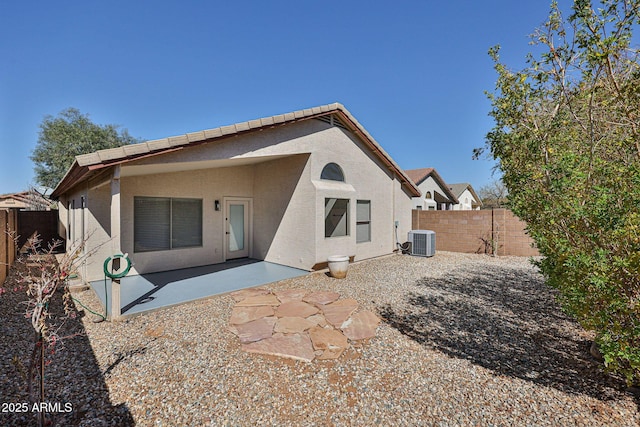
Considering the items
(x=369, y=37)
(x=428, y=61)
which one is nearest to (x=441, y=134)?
(x=428, y=61)

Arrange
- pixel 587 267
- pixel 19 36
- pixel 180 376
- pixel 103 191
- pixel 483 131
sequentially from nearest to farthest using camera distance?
pixel 587 267 → pixel 180 376 → pixel 483 131 → pixel 103 191 → pixel 19 36

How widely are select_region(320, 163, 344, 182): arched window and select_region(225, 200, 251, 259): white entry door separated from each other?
3.51 meters

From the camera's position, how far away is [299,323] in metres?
5.41

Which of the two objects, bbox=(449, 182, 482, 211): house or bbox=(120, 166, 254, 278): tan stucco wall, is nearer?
bbox=(120, 166, 254, 278): tan stucco wall

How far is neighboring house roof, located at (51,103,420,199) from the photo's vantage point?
532 cm

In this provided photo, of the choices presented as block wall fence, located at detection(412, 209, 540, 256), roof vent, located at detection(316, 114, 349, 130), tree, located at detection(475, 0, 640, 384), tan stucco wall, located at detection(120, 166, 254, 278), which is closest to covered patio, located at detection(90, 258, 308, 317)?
tan stucco wall, located at detection(120, 166, 254, 278)

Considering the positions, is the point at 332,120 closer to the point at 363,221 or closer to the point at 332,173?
the point at 332,173

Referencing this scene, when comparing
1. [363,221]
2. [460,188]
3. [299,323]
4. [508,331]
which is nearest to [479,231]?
[363,221]

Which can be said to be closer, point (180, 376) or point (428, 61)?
point (180, 376)

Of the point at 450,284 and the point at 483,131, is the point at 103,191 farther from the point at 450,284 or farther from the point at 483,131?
the point at 450,284

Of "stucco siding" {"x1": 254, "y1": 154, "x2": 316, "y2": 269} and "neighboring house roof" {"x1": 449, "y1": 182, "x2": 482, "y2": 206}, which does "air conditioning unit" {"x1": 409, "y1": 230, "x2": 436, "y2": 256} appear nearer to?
"stucco siding" {"x1": 254, "y1": 154, "x2": 316, "y2": 269}

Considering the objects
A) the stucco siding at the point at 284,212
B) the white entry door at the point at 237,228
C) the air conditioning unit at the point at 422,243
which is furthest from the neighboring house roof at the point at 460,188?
the white entry door at the point at 237,228

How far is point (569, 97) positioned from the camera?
3654 millimetres

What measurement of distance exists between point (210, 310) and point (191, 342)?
1461mm
